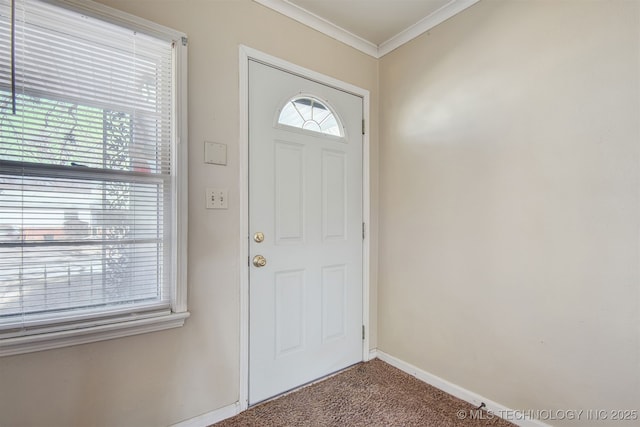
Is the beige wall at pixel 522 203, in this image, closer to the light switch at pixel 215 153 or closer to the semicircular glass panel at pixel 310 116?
the semicircular glass panel at pixel 310 116

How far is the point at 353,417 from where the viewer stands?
165 centimetres

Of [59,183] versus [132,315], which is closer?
[59,183]

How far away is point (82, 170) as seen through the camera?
4.12 ft

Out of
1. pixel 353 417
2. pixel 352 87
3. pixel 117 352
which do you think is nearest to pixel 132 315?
pixel 117 352

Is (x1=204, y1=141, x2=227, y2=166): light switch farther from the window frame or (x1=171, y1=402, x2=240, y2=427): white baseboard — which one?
(x1=171, y1=402, x2=240, y2=427): white baseboard

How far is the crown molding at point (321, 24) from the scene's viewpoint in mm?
1805

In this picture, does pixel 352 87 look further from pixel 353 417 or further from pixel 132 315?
pixel 353 417

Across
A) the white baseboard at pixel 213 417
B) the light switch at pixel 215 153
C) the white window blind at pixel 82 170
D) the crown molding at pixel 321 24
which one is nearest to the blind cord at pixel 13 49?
the white window blind at pixel 82 170

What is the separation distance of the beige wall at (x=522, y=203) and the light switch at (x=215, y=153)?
4.17 ft

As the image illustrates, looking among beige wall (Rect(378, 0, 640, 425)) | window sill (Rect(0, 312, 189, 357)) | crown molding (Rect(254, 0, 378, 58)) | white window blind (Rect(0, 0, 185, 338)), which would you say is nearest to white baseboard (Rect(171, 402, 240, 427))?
window sill (Rect(0, 312, 189, 357))

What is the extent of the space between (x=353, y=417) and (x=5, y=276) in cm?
177

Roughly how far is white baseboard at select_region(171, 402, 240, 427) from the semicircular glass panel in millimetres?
1711

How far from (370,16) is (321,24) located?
1.10 feet

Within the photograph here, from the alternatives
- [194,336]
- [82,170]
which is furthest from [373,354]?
[82,170]
